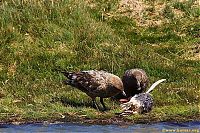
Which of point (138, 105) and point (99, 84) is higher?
point (99, 84)

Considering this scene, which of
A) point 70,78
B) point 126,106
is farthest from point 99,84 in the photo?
point 70,78

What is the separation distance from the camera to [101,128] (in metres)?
12.0

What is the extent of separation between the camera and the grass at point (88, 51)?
44.7 ft

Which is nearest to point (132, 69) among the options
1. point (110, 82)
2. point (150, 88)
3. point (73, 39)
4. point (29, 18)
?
point (150, 88)

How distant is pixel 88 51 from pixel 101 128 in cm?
500

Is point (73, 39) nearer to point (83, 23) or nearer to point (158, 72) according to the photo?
point (83, 23)

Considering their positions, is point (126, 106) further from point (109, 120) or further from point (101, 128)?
point (101, 128)

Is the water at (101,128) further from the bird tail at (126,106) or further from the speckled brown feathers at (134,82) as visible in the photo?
the speckled brown feathers at (134,82)

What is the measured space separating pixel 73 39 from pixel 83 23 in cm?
88

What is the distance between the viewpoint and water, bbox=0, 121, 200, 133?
1182 cm

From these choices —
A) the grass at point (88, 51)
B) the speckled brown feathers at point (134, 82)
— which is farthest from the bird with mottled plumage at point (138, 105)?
the speckled brown feathers at point (134, 82)

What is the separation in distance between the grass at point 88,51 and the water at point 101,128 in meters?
0.54

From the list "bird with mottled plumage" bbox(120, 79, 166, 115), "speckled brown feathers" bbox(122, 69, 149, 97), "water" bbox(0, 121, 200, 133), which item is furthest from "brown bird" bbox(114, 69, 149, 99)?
"water" bbox(0, 121, 200, 133)

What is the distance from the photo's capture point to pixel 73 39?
17.3 metres
